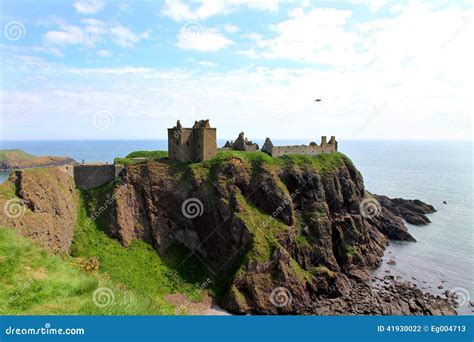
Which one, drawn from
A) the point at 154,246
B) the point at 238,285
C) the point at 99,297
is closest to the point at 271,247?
the point at 238,285

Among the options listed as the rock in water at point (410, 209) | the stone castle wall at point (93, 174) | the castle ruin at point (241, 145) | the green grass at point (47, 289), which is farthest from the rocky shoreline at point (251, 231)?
the rock in water at point (410, 209)

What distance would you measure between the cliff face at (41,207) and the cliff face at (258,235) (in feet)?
23.1

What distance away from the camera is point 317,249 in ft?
187

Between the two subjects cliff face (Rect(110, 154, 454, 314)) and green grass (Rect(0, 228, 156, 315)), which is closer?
green grass (Rect(0, 228, 156, 315))

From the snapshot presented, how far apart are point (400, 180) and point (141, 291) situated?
153m

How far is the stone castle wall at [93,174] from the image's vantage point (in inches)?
2020

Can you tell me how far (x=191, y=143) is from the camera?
57750 mm

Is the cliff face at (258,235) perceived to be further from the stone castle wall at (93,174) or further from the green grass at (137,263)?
the stone castle wall at (93,174)

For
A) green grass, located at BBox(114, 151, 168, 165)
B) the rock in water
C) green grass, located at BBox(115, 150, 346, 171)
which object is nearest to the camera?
green grass, located at BBox(114, 151, 168, 165)

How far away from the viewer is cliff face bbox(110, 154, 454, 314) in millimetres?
47156

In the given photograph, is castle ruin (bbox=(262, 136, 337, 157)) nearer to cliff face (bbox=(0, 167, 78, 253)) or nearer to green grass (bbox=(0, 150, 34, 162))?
cliff face (bbox=(0, 167, 78, 253))

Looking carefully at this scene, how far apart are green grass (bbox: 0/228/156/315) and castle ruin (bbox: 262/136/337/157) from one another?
5727cm

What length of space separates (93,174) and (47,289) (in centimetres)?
4525

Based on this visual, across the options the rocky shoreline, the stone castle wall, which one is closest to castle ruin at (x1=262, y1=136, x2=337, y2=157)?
the rocky shoreline
